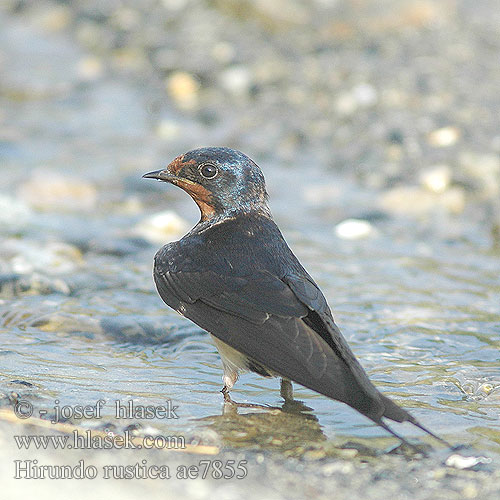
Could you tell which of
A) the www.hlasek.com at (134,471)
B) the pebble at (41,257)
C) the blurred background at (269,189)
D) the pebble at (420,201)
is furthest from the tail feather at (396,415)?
the pebble at (420,201)

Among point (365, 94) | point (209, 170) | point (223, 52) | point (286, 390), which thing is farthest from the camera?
point (223, 52)

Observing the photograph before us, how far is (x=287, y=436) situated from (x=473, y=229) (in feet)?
10.5

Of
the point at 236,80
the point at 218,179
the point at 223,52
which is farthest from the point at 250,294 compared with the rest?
the point at 223,52

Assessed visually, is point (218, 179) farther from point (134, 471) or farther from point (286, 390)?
point (134, 471)

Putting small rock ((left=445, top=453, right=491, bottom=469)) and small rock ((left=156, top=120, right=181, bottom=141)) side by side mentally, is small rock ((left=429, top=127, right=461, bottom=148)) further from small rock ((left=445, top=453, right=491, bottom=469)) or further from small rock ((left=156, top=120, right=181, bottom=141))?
small rock ((left=445, top=453, right=491, bottom=469))

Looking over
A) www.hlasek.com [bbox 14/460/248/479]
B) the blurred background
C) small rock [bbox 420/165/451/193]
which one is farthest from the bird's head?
small rock [bbox 420/165/451/193]

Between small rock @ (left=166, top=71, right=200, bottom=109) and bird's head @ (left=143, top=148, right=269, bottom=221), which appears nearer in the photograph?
bird's head @ (left=143, top=148, right=269, bottom=221)

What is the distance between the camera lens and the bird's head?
13.7 ft

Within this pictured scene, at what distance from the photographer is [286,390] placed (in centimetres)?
368

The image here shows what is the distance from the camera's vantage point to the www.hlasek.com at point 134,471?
2783 mm

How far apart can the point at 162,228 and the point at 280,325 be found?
2.66m

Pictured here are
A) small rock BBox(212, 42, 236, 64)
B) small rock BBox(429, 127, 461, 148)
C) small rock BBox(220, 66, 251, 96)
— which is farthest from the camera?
small rock BBox(212, 42, 236, 64)

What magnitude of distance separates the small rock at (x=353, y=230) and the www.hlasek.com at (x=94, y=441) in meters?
3.06

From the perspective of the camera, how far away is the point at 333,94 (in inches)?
314
